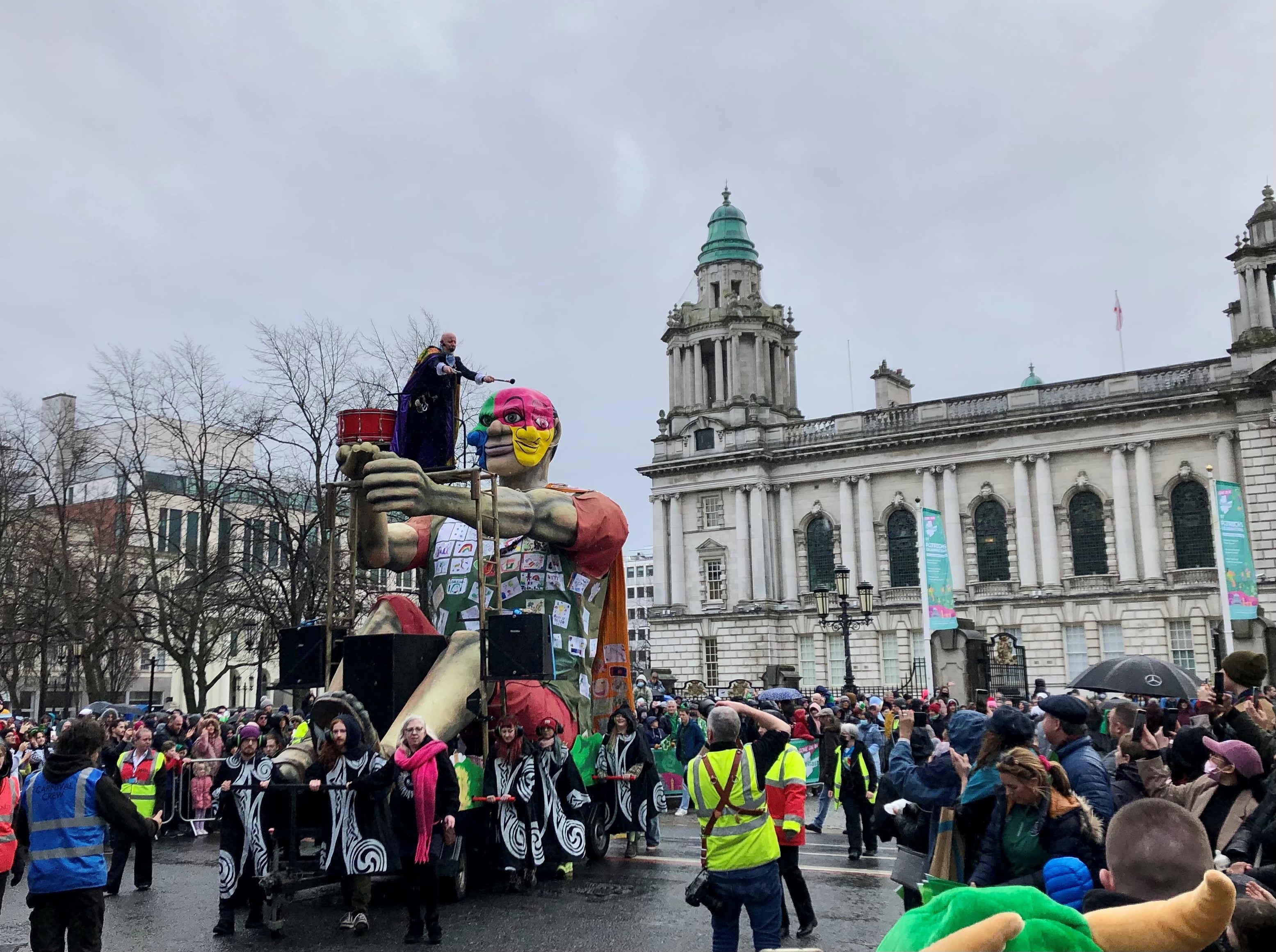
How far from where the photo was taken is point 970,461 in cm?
4812

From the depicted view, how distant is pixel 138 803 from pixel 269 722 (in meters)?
5.08

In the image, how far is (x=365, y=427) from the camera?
9461 millimetres

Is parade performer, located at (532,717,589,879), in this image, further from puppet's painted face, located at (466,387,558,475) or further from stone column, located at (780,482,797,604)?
stone column, located at (780,482,797,604)

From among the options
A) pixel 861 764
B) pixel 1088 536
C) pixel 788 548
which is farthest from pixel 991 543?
pixel 861 764

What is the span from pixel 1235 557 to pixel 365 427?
25.4m

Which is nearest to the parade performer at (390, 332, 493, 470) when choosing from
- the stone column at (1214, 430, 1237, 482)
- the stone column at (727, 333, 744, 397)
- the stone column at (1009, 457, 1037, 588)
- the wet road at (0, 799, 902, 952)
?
the wet road at (0, 799, 902, 952)

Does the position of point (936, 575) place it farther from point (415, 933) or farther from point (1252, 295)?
point (415, 933)

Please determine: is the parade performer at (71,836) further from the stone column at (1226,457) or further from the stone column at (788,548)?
the stone column at (788,548)

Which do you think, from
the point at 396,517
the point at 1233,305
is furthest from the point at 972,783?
the point at 1233,305

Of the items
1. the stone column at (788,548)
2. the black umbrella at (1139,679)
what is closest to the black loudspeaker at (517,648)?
the black umbrella at (1139,679)

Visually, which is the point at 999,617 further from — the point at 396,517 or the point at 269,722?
the point at 269,722

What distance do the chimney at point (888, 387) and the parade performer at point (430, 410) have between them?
46.0 metres

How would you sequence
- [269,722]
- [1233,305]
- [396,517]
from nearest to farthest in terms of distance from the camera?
1. [269,722]
2. [396,517]
3. [1233,305]

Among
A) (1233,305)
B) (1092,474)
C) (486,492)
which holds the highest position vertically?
(1233,305)
